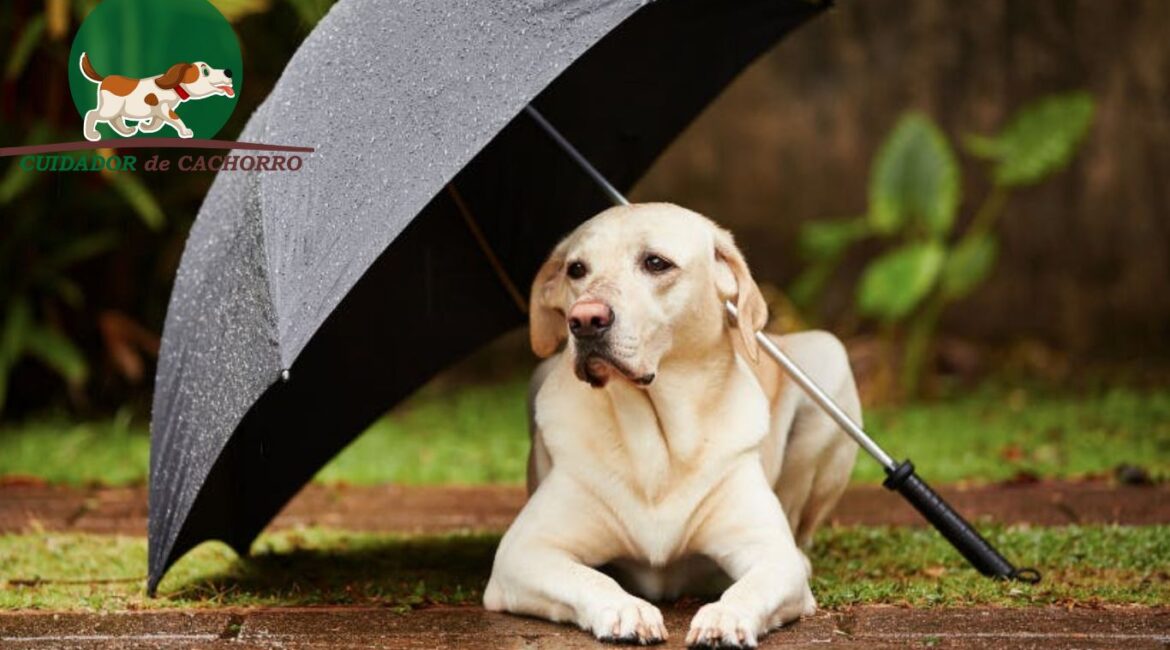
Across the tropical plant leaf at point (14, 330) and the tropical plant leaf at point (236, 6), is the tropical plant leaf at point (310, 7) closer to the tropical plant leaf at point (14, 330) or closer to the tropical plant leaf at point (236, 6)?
the tropical plant leaf at point (236, 6)

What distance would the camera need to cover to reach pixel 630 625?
3451 millimetres

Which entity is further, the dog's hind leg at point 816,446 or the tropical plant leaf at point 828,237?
the tropical plant leaf at point 828,237

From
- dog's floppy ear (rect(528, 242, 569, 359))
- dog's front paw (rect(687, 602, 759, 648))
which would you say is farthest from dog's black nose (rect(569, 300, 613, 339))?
dog's front paw (rect(687, 602, 759, 648))

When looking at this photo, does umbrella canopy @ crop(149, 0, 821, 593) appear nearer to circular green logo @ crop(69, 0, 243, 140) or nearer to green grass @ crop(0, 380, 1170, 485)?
circular green logo @ crop(69, 0, 243, 140)

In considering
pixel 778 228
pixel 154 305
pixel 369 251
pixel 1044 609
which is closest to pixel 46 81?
pixel 154 305

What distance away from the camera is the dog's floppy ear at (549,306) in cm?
406

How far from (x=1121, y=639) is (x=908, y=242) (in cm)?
545

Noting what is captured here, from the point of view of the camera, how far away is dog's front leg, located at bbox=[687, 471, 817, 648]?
3.37m

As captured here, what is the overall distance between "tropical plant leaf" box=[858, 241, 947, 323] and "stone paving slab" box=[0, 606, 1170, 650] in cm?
409

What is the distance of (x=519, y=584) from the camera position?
3797 mm

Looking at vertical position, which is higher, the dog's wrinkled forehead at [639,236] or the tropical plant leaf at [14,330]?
the dog's wrinkled forehead at [639,236]

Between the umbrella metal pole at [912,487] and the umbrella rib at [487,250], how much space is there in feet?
1.35

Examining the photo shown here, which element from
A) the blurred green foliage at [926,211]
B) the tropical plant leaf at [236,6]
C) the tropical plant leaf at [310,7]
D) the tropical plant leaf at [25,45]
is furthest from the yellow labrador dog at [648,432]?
the tropical plant leaf at [25,45]

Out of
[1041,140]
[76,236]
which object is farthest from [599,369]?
[1041,140]
